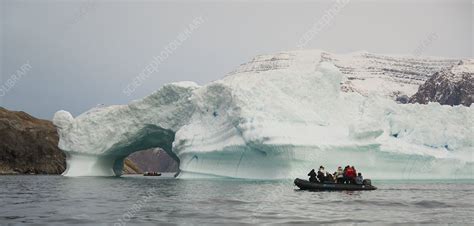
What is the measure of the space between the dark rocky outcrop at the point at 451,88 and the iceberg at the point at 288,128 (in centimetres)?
9023

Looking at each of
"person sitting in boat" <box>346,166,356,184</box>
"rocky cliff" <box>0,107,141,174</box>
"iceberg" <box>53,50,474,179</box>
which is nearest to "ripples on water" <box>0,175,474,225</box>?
"person sitting in boat" <box>346,166,356,184</box>

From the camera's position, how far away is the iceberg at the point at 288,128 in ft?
109

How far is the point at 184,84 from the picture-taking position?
40250mm

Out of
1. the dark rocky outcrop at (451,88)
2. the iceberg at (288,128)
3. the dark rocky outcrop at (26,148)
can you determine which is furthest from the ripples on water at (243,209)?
the dark rocky outcrop at (451,88)

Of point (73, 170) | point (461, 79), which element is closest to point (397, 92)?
point (461, 79)

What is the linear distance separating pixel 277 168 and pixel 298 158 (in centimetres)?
152

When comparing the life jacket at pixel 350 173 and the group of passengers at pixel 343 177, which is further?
the life jacket at pixel 350 173

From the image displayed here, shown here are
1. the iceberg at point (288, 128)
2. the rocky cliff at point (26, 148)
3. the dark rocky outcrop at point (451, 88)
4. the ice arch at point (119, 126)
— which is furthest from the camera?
the dark rocky outcrop at point (451, 88)

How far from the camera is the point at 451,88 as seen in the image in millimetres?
129000

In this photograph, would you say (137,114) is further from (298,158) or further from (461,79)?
(461,79)

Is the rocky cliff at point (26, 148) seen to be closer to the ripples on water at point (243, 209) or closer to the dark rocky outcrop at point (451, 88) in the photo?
the ripples on water at point (243, 209)

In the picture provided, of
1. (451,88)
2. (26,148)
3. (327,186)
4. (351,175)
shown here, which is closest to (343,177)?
(351,175)

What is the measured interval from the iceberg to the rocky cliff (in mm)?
37375

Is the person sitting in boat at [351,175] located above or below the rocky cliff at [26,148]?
below
